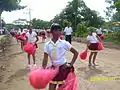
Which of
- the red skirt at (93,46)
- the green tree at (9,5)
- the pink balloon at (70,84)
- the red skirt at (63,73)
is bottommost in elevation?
the red skirt at (93,46)

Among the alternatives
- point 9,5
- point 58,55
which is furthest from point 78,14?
point 58,55

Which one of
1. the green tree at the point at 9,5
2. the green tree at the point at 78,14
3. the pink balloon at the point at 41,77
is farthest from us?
the green tree at the point at 9,5

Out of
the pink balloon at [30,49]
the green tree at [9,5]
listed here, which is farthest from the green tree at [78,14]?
the pink balloon at [30,49]

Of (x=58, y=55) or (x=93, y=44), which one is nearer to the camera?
(x=58, y=55)

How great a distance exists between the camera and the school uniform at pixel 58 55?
662cm

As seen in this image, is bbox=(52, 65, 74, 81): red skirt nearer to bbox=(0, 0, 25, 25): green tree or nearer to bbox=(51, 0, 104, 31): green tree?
bbox=(51, 0, 104, 31): green tree

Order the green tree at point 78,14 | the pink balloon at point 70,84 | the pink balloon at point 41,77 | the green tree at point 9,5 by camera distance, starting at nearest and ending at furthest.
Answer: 1. the pink balloon at point 41,77
2. the pink balloon at point 70,84
3. the green tree at point 78,14
4. the green tree at point 9,5

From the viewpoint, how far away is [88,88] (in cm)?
984

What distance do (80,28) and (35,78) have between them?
3777 centimetres

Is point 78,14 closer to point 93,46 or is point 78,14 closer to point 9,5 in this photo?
point 9,5

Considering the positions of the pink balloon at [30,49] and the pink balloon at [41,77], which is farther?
the pink balloon at [30,49]

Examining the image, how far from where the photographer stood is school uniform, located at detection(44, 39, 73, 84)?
261 inches

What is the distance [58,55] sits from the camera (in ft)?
21.9

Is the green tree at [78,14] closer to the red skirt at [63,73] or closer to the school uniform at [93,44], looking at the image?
the school uniform at [93,44]
